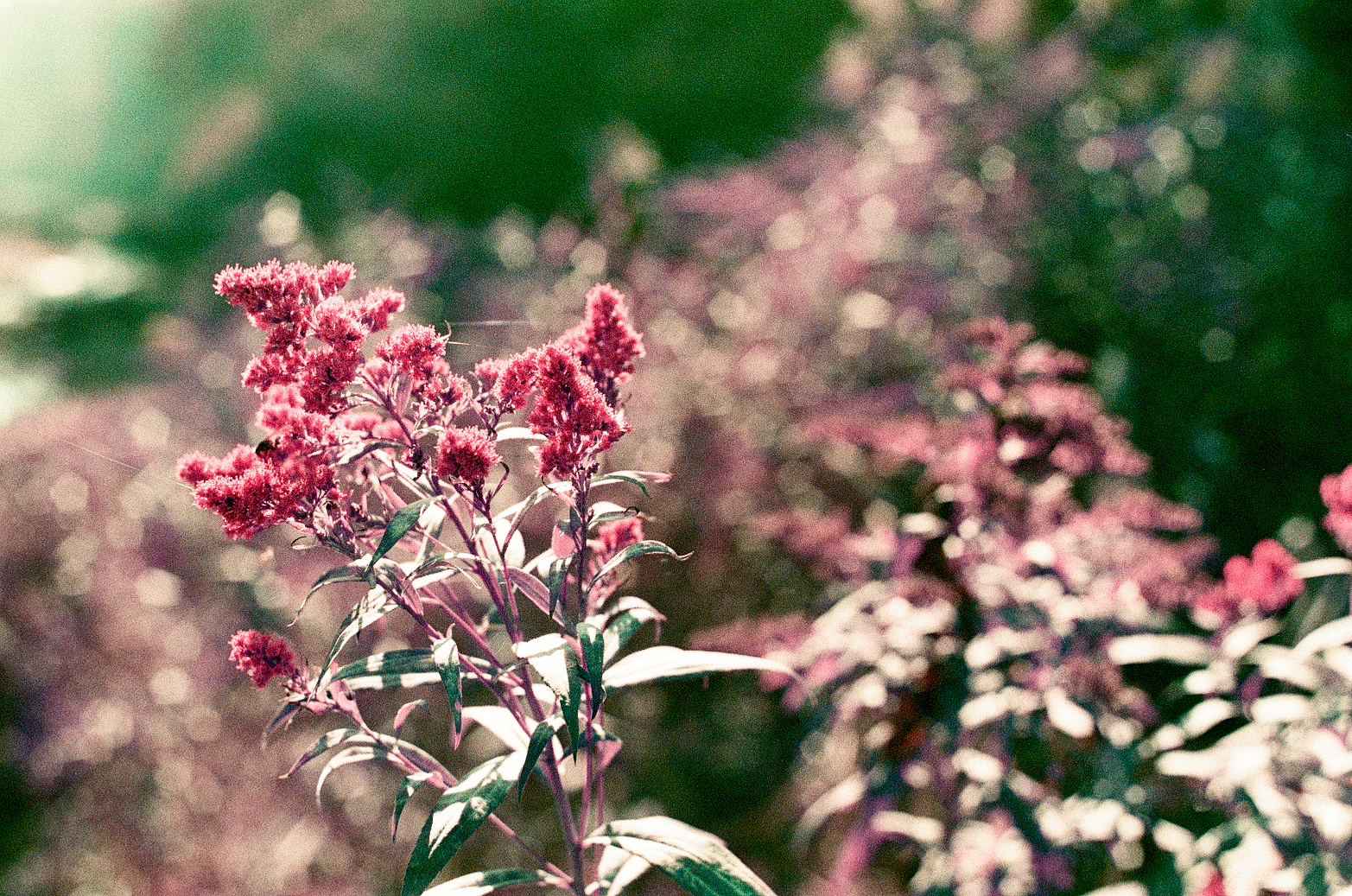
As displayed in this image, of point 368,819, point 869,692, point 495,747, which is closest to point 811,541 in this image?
point 869,692

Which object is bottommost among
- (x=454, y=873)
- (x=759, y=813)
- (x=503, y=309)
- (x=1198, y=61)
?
(x=454, y=873)

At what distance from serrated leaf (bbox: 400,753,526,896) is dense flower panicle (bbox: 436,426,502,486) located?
0.29 meters

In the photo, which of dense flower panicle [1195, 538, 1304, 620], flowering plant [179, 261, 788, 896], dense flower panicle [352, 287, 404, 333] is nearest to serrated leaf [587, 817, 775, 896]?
flowering plant [179, 261, 788, 896]

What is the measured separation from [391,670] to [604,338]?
0.42 meters

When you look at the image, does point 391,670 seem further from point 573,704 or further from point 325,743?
point 573,704

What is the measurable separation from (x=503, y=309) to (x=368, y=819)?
1555mm

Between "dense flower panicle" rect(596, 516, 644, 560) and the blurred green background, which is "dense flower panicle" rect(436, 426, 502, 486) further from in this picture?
the blurred green background

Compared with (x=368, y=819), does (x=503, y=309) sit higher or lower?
higher

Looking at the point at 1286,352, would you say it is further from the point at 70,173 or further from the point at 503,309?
the point at 70,173

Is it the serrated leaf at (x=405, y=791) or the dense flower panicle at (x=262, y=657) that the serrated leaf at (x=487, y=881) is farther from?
the dense flower panicle at (x=262, y=657)

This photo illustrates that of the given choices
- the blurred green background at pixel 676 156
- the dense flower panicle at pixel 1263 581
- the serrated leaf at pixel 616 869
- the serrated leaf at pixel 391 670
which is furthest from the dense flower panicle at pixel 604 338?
the blurred green background at pixel 676 156

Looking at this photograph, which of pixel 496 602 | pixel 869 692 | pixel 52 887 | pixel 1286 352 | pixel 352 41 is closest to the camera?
pixel 496 602

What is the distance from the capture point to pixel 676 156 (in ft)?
15.8

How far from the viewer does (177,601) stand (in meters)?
3.00
